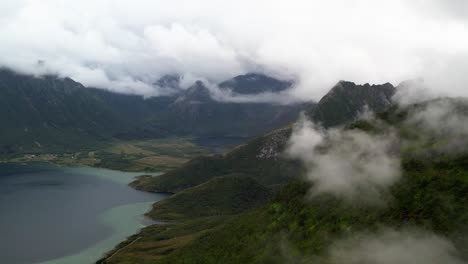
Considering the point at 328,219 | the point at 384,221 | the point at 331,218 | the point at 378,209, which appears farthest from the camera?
the point at 328,219

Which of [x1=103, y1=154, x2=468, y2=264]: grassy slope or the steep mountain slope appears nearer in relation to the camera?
the steep mountain slope

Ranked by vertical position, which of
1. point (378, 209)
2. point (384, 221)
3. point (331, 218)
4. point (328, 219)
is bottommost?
point (328, 219)

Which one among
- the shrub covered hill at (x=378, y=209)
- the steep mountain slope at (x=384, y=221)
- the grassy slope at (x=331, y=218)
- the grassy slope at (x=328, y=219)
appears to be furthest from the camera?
the grassy slope at (x=328, y=219)

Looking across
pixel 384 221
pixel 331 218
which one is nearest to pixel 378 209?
pixel 384 221

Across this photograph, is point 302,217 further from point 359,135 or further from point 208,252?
point 359,135

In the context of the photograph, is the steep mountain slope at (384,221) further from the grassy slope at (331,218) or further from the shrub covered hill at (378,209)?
the shrub covered hill at (378,209)

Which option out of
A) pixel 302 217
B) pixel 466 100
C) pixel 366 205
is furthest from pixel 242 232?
pixel 466 100

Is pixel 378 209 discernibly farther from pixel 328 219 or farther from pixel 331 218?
pixel 328 219

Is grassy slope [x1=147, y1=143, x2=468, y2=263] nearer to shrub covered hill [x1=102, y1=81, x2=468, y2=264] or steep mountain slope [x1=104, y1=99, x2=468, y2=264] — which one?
steep mountain slope [x1=104, y1=99, x2=468, y2=264]

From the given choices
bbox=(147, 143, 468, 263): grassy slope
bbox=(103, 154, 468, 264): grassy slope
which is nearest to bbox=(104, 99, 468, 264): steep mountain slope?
bbox=(147, 143, 468, 263): grassy slope

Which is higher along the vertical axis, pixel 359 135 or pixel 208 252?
pixel 359 135

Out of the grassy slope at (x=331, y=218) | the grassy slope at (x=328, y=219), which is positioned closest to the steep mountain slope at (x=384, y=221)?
the grassy slope at (x=331, y=218)
